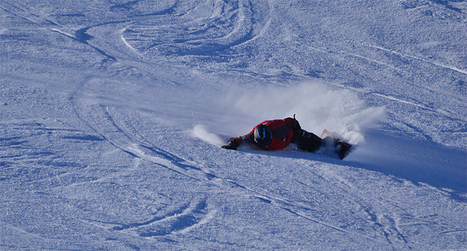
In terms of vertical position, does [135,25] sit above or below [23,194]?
above

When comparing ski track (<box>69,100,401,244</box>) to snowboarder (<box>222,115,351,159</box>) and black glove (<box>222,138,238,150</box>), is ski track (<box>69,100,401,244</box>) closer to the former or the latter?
black glove (<box>222,138,238,150</box>)

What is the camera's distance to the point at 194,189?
5.62 m

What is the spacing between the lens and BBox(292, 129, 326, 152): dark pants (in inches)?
255

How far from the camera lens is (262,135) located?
605cm

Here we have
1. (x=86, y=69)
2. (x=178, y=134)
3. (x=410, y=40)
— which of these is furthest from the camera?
(x=410, y=40)

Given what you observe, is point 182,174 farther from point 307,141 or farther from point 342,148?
point 342,148

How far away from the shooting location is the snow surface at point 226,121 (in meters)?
5.07

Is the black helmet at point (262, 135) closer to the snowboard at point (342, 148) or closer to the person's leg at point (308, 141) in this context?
the person's leg at point (308, 141)

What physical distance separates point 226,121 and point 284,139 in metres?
1.44

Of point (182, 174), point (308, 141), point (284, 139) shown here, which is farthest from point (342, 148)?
point (182, 174)

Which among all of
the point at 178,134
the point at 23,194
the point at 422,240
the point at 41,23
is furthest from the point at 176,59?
the point at 422,240

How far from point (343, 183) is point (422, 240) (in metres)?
1.29

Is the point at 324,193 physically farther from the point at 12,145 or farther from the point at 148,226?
the point at 12,145

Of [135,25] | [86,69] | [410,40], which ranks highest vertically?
[410,40]
